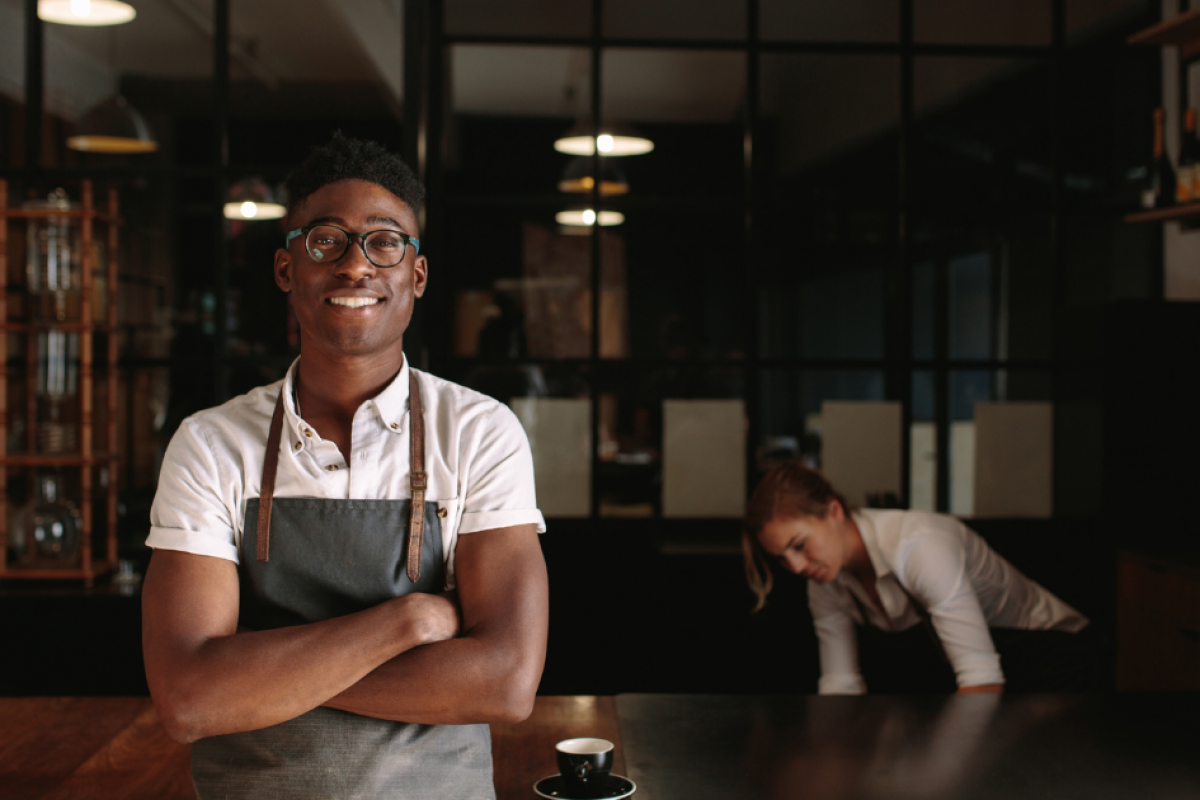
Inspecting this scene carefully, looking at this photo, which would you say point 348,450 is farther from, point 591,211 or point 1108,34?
point 1108,34

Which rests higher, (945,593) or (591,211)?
(591,211)

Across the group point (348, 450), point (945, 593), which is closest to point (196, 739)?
point (348, 450)

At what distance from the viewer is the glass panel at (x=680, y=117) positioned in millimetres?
3367

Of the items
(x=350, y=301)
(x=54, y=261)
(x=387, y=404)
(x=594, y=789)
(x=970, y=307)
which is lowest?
(x=594, y=789)

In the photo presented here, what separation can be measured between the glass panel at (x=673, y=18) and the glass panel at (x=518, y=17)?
0.10 m

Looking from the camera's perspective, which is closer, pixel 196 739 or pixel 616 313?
pixel 196 739

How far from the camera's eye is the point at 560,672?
3266 millimetres

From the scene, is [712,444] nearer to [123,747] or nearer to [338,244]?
[123,747]

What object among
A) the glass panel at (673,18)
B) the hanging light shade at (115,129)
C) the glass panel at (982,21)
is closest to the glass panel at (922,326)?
the glass panel at (982,21)

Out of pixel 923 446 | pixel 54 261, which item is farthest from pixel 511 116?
pixel 923 446

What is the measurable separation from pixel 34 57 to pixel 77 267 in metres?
0.74

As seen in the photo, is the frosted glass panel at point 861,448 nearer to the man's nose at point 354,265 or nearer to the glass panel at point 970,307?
the glass panel at point 970,307

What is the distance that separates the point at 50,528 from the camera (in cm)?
308

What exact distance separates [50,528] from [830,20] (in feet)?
9.88
